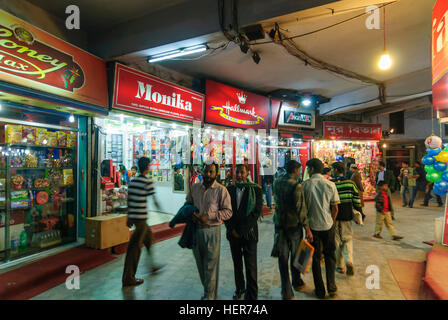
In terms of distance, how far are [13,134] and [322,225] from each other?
209 inches

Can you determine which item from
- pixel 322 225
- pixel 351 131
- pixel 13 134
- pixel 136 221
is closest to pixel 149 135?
pixel 13 134

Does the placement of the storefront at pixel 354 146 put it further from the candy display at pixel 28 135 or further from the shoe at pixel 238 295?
the candy display at pixel 28 135

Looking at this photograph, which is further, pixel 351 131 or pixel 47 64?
pixel 351 131

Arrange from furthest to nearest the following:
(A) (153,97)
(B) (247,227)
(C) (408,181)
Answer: (C) (408,181) → (A) (153,97) → (B) (247,227)

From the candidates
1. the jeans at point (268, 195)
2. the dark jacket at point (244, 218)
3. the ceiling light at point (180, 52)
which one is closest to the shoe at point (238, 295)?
the dark jacket at point (244, 218)

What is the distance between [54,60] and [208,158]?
5027 millimetres

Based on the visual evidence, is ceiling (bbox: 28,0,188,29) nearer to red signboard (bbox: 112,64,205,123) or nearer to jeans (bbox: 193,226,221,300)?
red signboard (bbox: 112,64,205,123)

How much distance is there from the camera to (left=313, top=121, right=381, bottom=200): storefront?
11805mm

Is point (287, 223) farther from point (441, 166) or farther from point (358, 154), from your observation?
point (358, 154)

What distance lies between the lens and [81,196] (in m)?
5.30

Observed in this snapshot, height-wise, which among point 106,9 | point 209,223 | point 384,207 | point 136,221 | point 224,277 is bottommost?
point 224,277

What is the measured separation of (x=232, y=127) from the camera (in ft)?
28.3

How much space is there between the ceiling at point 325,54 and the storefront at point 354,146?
9.04 ft

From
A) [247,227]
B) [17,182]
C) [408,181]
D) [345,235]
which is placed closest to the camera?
[247,227]
